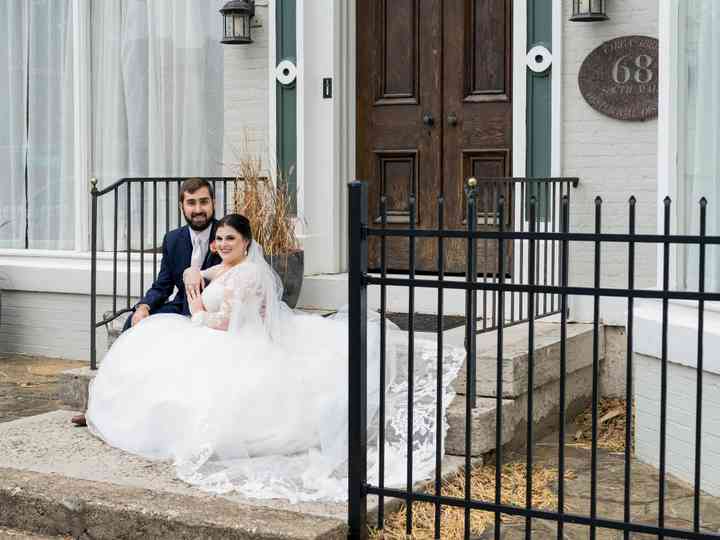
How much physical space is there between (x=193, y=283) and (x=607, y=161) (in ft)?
8.78

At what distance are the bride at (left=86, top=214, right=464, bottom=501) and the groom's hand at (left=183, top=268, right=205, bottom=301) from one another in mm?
34

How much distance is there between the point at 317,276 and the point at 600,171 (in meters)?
2.11

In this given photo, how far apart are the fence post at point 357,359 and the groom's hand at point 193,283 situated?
1898 mm

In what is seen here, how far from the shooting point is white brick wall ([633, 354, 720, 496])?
5.41 m

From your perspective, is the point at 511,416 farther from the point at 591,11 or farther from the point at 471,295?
the point at 591,11

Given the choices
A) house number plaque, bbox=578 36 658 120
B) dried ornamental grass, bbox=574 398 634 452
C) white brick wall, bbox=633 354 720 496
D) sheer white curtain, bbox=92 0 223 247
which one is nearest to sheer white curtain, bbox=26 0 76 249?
sheer white curtain, bbox=92 0 223 247

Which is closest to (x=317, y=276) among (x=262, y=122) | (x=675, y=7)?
(x=262, y=122)

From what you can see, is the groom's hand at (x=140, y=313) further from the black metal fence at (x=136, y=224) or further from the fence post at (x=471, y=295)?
the black metal fence at (x=136, y=224)

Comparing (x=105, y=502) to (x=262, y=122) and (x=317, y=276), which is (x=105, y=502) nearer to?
(x=317, y=276)

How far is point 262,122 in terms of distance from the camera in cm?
851

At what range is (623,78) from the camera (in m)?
7.13

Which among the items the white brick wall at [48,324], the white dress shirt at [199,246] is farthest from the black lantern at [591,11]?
the white brick wall at [48,324]

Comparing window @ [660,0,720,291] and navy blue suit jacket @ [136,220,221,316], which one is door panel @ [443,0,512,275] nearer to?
window @ [660,0,720,291]

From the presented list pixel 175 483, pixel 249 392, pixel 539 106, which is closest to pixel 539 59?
pixel 539 106
